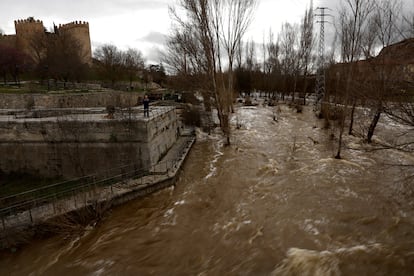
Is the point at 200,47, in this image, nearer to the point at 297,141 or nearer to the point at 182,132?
the point at 182,132

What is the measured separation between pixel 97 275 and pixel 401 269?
693cm

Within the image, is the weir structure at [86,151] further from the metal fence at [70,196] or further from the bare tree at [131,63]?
the bare tree at [131,63]

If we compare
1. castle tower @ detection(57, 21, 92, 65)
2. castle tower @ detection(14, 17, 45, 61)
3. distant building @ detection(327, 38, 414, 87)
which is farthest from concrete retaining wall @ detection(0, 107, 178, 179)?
castle tower @ detection(57, 21, 92, 65)

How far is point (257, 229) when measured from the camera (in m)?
7.94

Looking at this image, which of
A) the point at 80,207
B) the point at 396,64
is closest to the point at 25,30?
the point at 80,207

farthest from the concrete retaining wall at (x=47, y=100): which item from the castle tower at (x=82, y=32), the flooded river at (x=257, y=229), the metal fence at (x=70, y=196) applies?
the castle tower at (x=82, y=32)

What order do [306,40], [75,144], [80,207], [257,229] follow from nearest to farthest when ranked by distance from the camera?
[257,229] → [80,207] → [75,144] → [306,40]

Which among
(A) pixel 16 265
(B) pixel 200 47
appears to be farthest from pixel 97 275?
(B) pixel 200 47

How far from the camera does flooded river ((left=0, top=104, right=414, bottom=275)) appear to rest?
659cm

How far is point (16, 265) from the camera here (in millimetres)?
7082

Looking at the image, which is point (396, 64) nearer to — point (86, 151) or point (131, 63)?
point (86, 151)

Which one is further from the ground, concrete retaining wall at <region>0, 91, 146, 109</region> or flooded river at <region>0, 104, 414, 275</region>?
concrete retaining wall at <region>0, 91, 146, 109</region>

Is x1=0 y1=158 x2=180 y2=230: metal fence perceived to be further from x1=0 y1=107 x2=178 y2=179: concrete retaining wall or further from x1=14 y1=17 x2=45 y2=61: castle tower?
x1=14 y1=17 x2=45 y2=61: castle tower

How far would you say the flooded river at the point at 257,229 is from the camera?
659 centimetres
